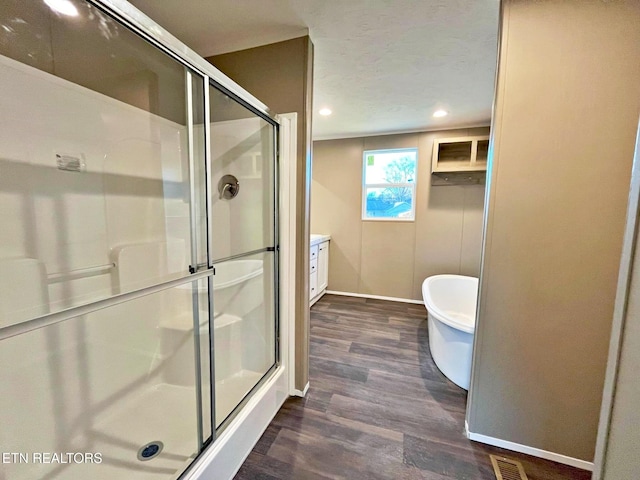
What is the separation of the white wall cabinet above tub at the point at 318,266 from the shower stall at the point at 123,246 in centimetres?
150

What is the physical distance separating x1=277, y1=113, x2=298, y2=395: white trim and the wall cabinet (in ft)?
7.71

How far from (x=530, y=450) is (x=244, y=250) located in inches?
82.3

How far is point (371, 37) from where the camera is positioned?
1.62 metres

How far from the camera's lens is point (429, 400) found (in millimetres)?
1822

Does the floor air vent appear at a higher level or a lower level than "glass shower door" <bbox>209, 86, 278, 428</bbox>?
lower

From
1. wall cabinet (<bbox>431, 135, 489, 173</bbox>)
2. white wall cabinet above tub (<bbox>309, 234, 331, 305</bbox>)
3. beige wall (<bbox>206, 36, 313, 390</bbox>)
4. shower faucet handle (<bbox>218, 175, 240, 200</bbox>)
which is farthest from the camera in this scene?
white wall cabinet above tub (<bbox>309, 234, 331, 305</bbox>)

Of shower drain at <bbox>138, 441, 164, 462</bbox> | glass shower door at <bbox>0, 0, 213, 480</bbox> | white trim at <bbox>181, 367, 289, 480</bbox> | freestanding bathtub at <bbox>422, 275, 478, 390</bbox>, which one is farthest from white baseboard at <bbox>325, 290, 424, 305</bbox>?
shower drain at <bbox>138, 441, 164, 462</bbox>

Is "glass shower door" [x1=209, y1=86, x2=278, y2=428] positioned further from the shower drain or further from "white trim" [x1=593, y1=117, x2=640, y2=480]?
"white trim" [x1=593, y1=117, x2=640, y2=480]

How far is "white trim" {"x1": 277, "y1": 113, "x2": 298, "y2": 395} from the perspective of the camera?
1671 millimetres

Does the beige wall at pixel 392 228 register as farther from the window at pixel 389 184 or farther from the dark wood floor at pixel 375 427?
the dark wood floor at pixel 375 427

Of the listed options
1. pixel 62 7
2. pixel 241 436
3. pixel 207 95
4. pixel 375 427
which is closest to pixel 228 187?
pixel 207 95

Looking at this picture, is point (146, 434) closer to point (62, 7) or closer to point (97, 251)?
point (97, 251)

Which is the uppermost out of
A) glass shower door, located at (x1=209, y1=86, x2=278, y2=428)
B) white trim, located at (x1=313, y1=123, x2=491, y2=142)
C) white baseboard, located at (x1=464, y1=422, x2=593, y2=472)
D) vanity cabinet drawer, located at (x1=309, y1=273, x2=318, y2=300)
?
white trim, located at (x1=313, y1=123, x2=491, y2=142)

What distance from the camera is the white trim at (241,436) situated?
1157 millimetres
